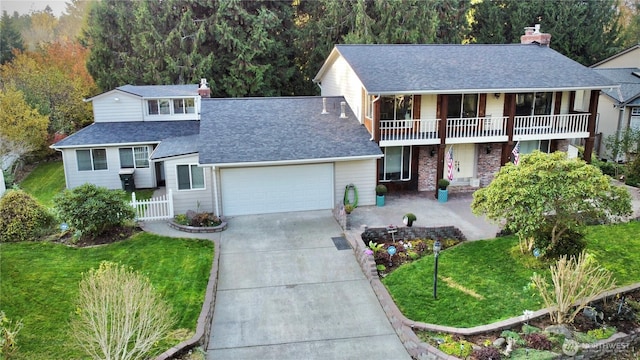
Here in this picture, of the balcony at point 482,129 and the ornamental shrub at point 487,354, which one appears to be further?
the balcony at point 482,129

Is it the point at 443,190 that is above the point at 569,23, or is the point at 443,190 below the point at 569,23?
below

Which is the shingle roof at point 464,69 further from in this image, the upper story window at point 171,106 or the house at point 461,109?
the upper story window at point 171,106

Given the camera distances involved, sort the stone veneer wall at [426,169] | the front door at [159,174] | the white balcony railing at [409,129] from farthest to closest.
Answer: the front door at [159,174] → the stone veneer wall at [426,169] → the white balcony railing at [409,129]

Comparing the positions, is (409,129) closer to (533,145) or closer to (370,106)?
(370,106)

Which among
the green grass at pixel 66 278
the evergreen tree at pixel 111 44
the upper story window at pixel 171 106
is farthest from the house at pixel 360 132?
the evergreen tree at pixel 111 44

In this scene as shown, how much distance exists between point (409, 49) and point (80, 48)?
111 feet

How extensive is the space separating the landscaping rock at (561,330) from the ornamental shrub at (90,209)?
41.8ft

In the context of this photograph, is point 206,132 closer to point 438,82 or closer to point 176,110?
point 176,110

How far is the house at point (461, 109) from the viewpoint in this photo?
63.9ft

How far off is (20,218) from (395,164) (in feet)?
46.0

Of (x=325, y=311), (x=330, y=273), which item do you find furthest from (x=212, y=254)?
(x=325, y=311)

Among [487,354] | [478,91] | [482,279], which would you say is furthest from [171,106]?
[487,354]

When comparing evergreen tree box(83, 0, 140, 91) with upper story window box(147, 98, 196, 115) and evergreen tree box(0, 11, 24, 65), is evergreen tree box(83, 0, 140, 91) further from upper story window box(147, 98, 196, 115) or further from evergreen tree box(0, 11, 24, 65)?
evergreen tree box(0, 11, 24, 65)

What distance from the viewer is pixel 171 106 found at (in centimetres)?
2523
